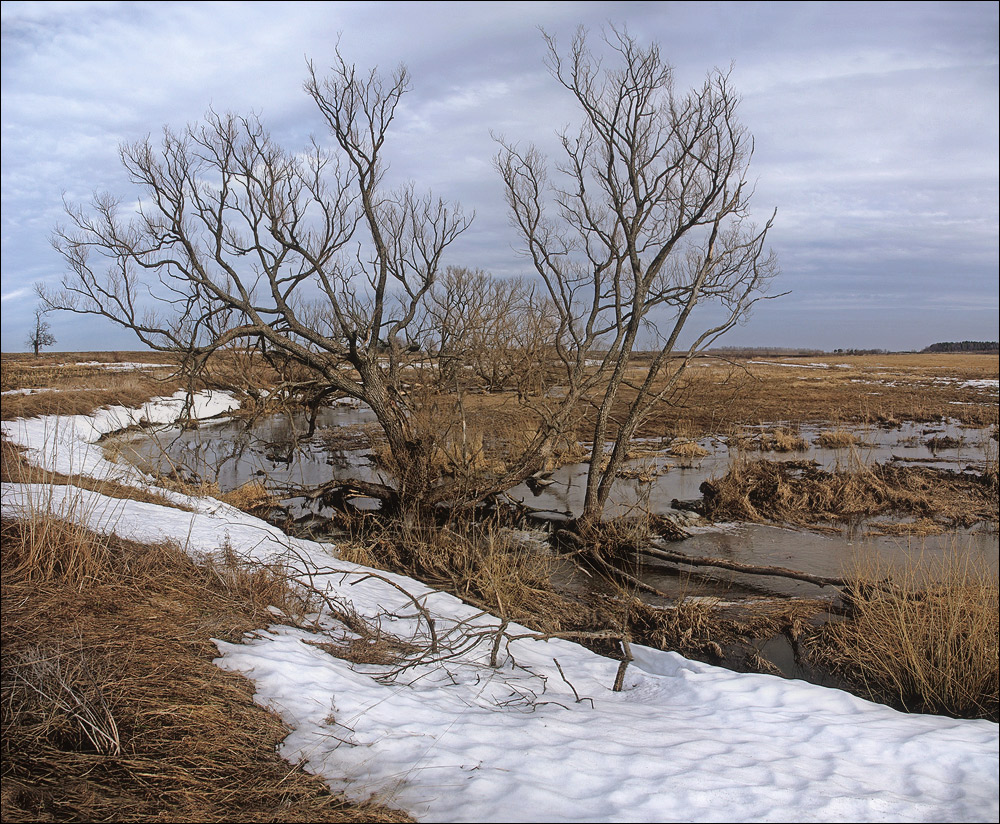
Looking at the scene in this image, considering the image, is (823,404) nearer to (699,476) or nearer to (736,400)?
(736,400)

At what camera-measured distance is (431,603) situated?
24.6 feet

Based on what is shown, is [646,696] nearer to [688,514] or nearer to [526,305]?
[688,514]

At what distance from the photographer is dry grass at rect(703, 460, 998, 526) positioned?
12539 mm

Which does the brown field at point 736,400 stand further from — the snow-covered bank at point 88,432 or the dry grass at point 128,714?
the dry grass at point 128,714

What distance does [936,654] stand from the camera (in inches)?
227

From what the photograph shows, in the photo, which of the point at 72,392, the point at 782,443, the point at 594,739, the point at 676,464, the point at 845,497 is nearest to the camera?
the point at 594,739

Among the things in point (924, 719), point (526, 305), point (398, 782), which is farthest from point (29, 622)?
point (526, 305)

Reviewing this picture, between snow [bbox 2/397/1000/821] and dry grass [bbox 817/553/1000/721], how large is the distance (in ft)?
2.79

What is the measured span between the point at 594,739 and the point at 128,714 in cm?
272

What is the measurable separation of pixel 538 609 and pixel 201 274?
29.7 ft

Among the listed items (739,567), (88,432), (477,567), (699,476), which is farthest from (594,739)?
(88,432)

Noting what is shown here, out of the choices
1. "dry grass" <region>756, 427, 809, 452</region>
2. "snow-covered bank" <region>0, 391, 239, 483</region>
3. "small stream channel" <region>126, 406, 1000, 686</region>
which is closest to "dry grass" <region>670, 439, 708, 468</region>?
"small stream channel" <region>126, 406, 1000, 686</region>

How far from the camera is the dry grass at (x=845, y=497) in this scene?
1254 centimetres

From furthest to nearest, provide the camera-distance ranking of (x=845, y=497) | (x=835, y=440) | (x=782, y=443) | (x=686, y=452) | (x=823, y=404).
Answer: (x=823, y=404) → (x=835, y=440) → (x=782, y=443) → (x=686, y=452) → (x=845, y=497)
